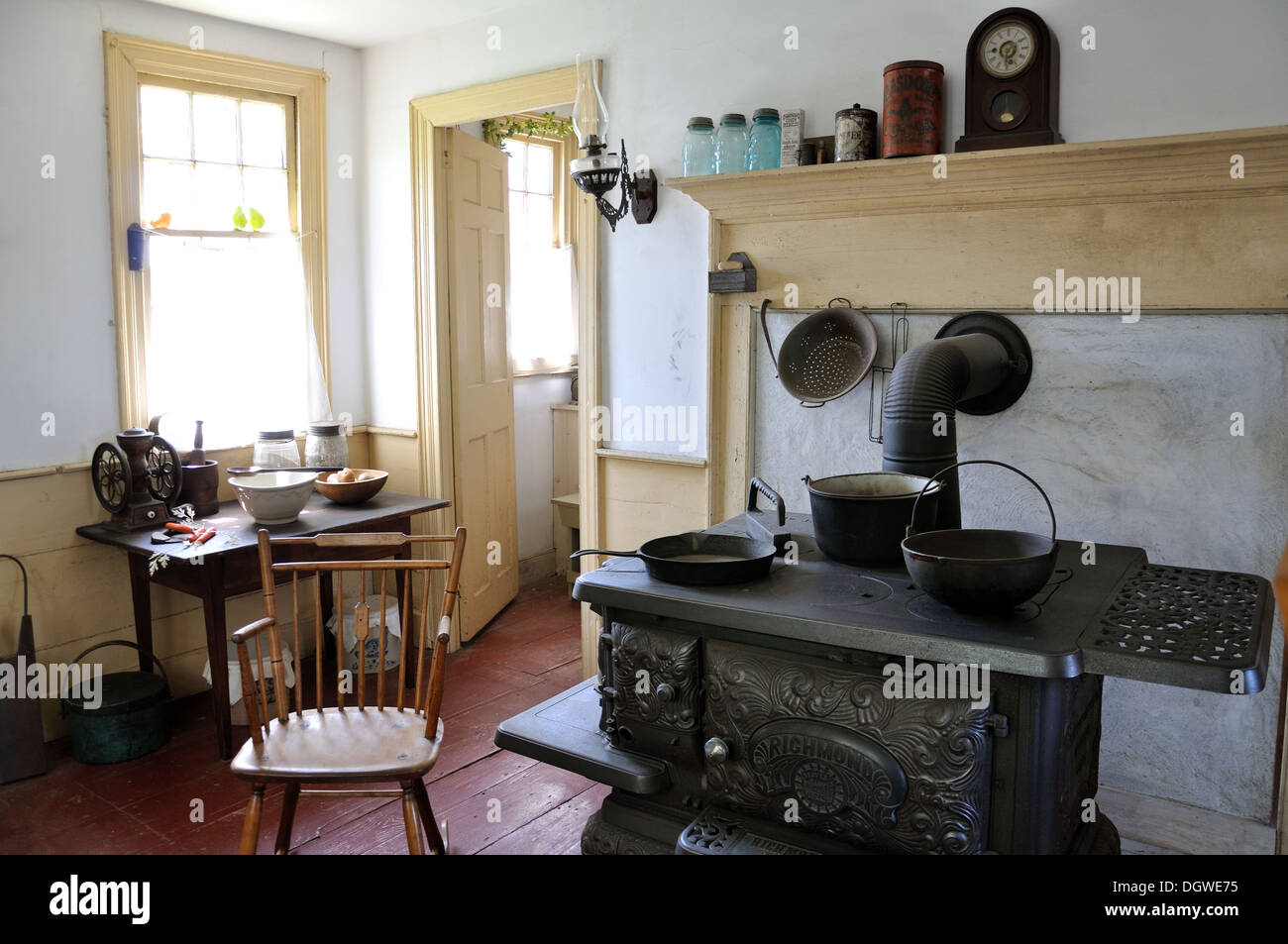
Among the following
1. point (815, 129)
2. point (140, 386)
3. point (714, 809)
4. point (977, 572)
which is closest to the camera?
point (977, 572)

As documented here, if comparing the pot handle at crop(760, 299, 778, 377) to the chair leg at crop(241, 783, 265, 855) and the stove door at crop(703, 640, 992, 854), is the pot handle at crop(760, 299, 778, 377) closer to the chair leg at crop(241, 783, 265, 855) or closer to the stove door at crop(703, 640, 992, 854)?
the stove door at crop(703, 640, 992, 854)

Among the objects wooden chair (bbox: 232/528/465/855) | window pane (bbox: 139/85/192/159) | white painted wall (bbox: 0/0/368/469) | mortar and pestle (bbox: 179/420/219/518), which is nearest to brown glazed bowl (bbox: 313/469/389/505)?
mortar and pestle (bbox: 179/420/219/518)

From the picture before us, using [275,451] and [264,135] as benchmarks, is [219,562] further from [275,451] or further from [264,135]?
[264,135]

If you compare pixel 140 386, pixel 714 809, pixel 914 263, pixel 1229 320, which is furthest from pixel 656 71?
pixel 714 809

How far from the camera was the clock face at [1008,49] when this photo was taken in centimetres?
231

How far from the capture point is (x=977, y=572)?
5.37 feet

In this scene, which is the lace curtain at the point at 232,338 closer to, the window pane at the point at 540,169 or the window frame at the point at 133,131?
the window frame at the point at 133,131

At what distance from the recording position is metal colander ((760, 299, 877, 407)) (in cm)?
270

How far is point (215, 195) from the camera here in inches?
144

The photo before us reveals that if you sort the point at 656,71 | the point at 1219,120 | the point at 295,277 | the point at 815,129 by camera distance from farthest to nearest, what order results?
the point at 295,277 < the point at 656,71 < the point at 815,129 < the point at 1219,120

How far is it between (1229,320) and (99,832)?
3.17 m

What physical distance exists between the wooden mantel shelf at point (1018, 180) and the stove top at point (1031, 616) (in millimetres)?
841

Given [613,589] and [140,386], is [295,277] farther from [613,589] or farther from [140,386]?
[613,589]

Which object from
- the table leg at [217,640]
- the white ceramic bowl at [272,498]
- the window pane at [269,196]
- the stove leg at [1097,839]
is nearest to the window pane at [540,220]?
the window pane at [269,196]
